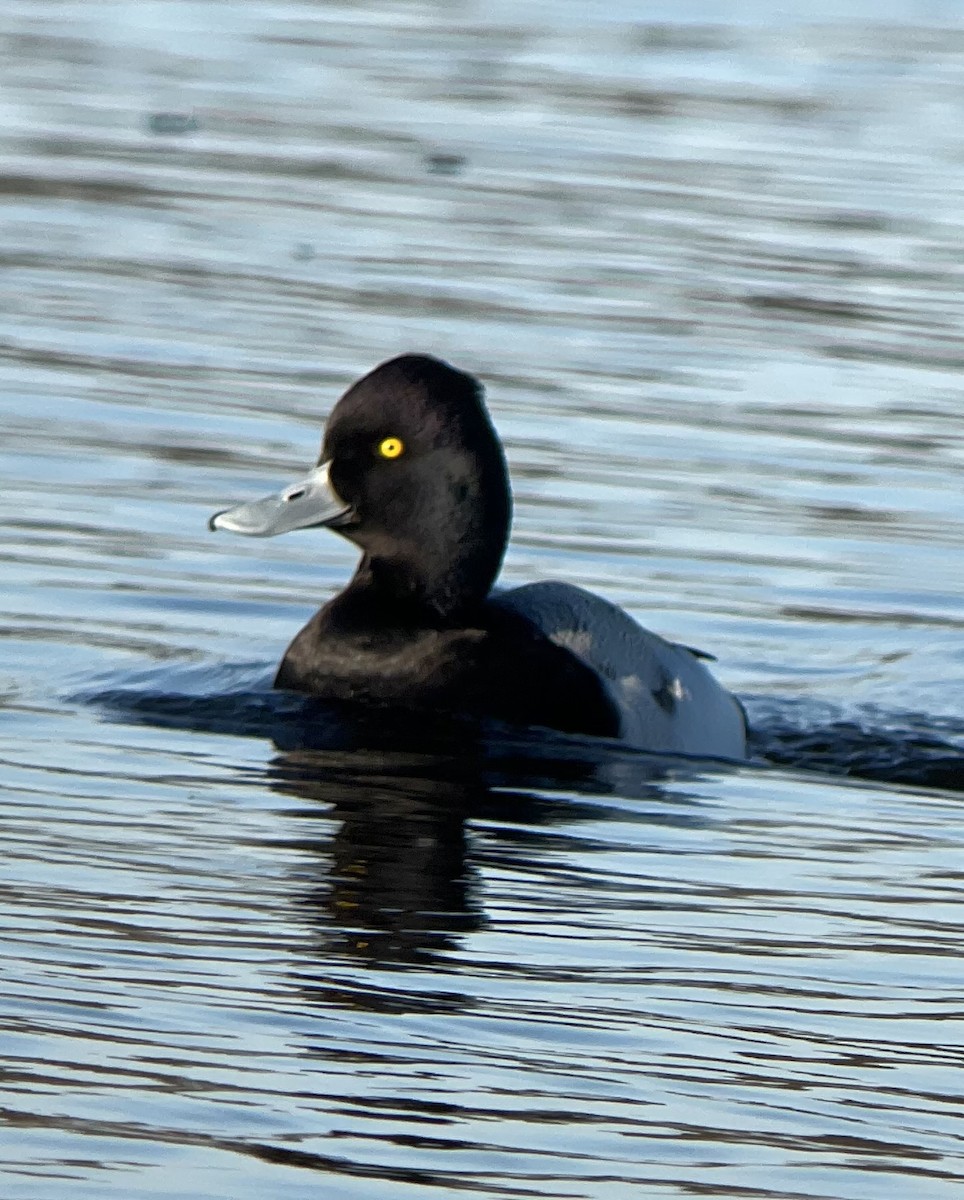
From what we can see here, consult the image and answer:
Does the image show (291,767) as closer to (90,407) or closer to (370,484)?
(370,484)

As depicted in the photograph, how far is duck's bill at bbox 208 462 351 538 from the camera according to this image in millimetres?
7723

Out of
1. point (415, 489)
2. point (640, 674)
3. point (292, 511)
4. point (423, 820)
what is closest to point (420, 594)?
point (415, 489)

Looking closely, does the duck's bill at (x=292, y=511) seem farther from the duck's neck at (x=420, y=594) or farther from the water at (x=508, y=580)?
the water at (x=508, y=580)

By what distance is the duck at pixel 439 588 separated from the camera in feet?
24.6

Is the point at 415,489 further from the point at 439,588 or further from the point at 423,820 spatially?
the point at 423,820

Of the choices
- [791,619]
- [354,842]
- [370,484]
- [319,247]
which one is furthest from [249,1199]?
[319,247]

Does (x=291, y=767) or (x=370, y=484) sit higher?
(x=370, y=484)

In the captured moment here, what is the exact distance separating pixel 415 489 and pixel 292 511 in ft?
1.08

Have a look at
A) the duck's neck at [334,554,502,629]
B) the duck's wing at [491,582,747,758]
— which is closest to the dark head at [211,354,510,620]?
the duck's neck at [334,554,502,629]

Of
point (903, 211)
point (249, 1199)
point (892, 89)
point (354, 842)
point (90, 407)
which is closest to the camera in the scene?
point (249, 1199)

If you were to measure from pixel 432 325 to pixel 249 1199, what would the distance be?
8637mm

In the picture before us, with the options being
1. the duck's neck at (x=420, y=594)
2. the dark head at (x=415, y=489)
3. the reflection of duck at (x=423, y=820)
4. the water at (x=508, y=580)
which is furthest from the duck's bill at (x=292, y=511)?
the reflection of duck at (x=423, y=820)

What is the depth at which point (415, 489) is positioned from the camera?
773 centimetres

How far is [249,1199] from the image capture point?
364 centimetres
